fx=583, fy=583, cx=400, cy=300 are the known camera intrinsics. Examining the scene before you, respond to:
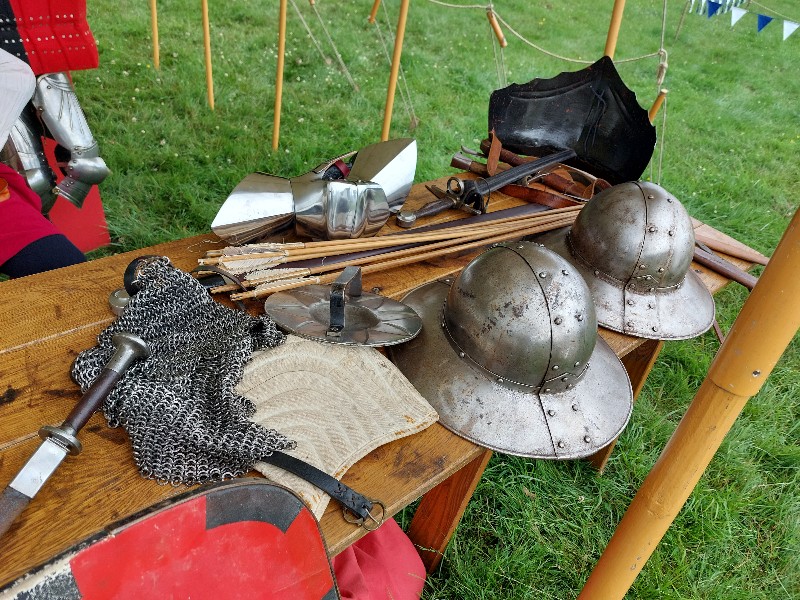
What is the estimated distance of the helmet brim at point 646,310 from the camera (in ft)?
6.04

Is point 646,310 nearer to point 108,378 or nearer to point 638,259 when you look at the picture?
point 638,259

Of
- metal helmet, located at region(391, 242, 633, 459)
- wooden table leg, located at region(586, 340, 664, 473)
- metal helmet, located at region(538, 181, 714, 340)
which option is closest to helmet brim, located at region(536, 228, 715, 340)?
metal helmet, located at region(538, 181, 714, 340)

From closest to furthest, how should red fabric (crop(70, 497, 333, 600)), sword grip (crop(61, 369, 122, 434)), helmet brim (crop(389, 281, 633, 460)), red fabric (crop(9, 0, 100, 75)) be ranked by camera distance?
red fabric (crop(70, 497, 333, 600)) < sword grip (crop(61, 369, 122, 434)) < helmet brim (crop(389, 281, 633, 460)) < red fabric (crop(9, 0, 100, 75))

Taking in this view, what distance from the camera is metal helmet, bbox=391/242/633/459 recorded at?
1.39m

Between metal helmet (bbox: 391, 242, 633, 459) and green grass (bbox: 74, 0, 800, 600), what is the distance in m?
0.79

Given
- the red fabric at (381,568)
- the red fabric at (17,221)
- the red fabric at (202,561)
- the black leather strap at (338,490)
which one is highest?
the red fabric at (202,561)

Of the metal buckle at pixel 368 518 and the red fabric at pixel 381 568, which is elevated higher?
the metal buckle at pixel 368 518

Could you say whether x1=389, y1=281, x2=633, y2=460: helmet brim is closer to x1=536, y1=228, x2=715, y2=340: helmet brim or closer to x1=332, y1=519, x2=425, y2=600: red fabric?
x1=536, y1=228, x2=715, y2=340: helmet brim

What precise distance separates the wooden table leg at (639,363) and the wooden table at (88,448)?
26cm

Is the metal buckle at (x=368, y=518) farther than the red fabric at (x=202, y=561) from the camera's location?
Yes

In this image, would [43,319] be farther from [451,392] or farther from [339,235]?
[451,392]

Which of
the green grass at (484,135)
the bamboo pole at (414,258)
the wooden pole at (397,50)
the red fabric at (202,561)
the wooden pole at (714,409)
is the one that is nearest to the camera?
the red fabric at (202,561)

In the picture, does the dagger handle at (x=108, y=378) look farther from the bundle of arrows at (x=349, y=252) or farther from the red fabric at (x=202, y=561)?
the red fabric at (x=202, y=561)

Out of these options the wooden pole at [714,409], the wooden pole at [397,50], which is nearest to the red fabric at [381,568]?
the wooden pole at [714,409]
